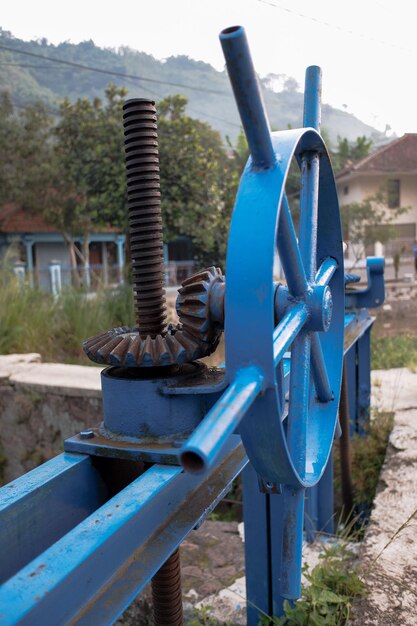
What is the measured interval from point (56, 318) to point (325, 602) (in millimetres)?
4446

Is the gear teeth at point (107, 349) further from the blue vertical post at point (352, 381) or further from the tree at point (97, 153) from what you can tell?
the tree at point (97, 153)

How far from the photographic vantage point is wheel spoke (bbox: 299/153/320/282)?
1.05 metres

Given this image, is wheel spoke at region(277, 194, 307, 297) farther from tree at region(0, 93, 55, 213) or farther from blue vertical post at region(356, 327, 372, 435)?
tree at region(0, 93, 55, 213)

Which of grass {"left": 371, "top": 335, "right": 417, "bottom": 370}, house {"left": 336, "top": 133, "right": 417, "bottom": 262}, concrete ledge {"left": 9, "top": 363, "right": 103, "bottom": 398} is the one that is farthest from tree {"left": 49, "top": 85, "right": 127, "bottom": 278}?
house {"left": 336, "top": 133, "right": 417, "bottom": 262}

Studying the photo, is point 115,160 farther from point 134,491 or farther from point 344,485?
point 134,491

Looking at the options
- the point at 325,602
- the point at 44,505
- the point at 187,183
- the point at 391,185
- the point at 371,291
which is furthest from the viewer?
the point at 391,185

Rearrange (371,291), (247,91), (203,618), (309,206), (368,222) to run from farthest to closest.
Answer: (368,222), (371,291), (203,618), (309,206), (247,91)

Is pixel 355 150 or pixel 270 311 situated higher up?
pixel 355 150

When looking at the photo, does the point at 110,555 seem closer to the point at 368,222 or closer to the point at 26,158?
the point at 368,222

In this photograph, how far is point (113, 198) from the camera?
28.1 feet

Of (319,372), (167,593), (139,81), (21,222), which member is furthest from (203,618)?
(139,81)

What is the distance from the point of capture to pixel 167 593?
115 centimetres

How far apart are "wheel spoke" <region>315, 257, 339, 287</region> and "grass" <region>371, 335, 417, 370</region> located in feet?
12.1

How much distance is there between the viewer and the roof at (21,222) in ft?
54.1
